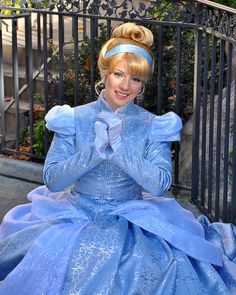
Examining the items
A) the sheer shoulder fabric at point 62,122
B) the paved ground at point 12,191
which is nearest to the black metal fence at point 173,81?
the paved ground at point 12,191

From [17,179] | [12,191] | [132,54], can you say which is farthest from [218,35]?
[17,179]

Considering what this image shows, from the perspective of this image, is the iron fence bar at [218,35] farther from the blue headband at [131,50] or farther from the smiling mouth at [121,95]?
the smiling mouth at [121,95]

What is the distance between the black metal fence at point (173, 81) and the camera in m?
3.80

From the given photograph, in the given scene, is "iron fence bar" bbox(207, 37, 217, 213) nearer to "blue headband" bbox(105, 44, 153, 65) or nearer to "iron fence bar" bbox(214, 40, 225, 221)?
"iron fence bar" bbox(214, 40, 225, 221)

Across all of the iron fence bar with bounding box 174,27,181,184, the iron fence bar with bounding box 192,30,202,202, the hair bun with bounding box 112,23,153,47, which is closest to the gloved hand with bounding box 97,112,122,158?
the hair bun with bounding box 112,23,153,47

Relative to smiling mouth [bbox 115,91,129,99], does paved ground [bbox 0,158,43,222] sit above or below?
below

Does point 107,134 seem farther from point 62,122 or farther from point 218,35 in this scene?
point 218,35

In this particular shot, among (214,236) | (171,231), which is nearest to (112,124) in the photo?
(171,231)

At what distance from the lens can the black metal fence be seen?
3803 millimetres

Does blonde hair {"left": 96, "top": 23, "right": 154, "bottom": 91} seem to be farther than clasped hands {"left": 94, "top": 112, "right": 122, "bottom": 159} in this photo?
Yes

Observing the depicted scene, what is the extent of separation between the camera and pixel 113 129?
111 inches

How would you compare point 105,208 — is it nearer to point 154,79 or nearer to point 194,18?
point 194,18

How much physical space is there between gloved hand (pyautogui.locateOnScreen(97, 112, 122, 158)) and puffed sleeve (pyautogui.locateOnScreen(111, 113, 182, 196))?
0.03 metres

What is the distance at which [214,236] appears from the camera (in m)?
3.29
